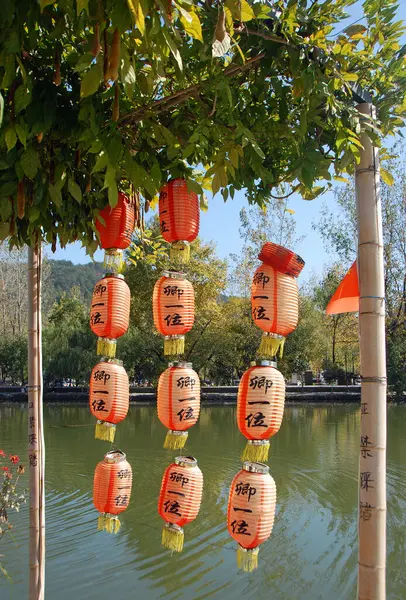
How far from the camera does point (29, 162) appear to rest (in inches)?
75.4

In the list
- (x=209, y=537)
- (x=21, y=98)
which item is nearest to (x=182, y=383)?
(x=21, y=98)

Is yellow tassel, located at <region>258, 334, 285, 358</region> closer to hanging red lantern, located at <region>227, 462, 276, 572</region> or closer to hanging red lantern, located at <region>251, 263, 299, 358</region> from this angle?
hanging red lantern, located at <region>251, 263, 299, 358</region>

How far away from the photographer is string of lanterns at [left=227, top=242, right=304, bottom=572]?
7.09ft

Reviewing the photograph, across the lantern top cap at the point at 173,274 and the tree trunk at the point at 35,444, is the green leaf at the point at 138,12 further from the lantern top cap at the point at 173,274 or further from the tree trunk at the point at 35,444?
the tree trunk at the point at 35,444

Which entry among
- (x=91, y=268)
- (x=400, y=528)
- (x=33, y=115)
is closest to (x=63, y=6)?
(x=33, y=115)

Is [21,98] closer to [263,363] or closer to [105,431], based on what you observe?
[263,363]

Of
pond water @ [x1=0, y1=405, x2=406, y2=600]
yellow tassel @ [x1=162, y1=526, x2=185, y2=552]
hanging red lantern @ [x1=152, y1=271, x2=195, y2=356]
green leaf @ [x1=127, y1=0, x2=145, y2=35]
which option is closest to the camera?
green leaf @ [x1=127, y1=0, x2=145, y2=35]

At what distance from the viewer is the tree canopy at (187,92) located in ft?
4.51

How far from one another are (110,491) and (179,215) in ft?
4.22

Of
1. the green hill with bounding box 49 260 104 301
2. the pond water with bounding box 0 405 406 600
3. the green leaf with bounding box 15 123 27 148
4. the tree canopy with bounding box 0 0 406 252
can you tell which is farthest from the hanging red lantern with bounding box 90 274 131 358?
the green hill with bounding box 49 260 104 301

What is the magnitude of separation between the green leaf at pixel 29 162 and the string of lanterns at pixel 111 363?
69cm

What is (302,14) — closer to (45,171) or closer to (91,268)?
(45,171)

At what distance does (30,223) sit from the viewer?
2.42 m

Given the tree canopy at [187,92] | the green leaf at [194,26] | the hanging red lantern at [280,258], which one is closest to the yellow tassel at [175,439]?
the hanging red lantern at [280,258]
